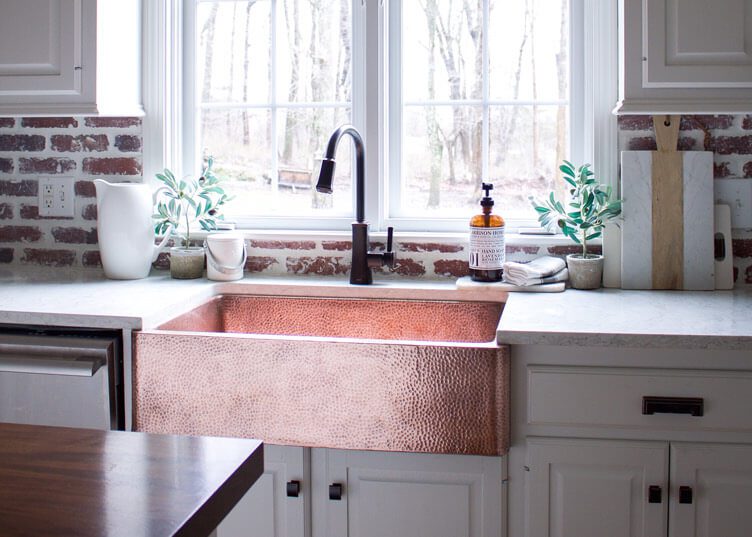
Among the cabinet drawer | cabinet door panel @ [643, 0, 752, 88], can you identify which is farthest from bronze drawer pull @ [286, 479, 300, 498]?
cabinet door panel @ [643, 0, 752, 88]

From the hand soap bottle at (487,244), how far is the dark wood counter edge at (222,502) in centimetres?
139

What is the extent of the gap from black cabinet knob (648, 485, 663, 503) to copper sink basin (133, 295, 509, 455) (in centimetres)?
32

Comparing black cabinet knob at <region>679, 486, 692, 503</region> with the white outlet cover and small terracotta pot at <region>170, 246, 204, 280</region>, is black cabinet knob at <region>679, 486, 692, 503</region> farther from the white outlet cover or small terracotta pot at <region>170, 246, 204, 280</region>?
small terracotta pot at <region>170, 246, 204, 280</region>

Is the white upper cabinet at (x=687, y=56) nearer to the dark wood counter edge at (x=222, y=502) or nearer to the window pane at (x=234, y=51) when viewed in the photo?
the window pane at (x=234, y=51)

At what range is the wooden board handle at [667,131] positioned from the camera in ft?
7.91

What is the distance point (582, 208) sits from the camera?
7.86 ft

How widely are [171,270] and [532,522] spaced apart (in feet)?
4.30

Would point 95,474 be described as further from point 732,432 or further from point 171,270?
point 171,270

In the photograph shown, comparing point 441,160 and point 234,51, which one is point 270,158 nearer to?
point 234,51

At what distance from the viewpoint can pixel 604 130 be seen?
2475 mm

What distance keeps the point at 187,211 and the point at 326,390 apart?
101 centimetres

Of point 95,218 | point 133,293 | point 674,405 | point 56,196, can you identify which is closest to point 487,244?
point 674,405

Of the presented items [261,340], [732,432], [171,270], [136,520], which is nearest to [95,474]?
[136,520]

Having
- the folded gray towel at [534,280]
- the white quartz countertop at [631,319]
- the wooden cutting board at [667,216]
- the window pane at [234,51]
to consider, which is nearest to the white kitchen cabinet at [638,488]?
the white quartz countertop at [631,319]
